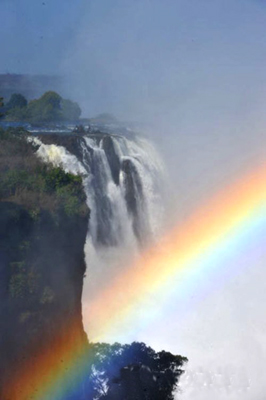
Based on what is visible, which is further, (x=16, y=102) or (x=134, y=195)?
(x=16, y=102)

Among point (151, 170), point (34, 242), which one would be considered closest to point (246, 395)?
point (34, 242)

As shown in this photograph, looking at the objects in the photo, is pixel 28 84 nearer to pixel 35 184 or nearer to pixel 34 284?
pixel 35 184

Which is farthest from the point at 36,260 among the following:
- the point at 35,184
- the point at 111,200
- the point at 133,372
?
the point at 111,200

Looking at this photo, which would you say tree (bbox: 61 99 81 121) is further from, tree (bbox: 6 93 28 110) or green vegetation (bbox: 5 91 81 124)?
tree (bbox: 6 93 28 110)

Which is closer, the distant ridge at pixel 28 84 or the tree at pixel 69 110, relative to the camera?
the tree at pixel 69 110

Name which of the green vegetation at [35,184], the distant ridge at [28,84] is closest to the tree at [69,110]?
the distant ridge at [28,84]

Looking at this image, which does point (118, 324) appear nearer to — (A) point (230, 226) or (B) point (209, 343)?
(B) point (209, 343)

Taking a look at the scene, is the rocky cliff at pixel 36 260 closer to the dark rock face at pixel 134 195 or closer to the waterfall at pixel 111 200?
the waterfall at pixel 111 200
